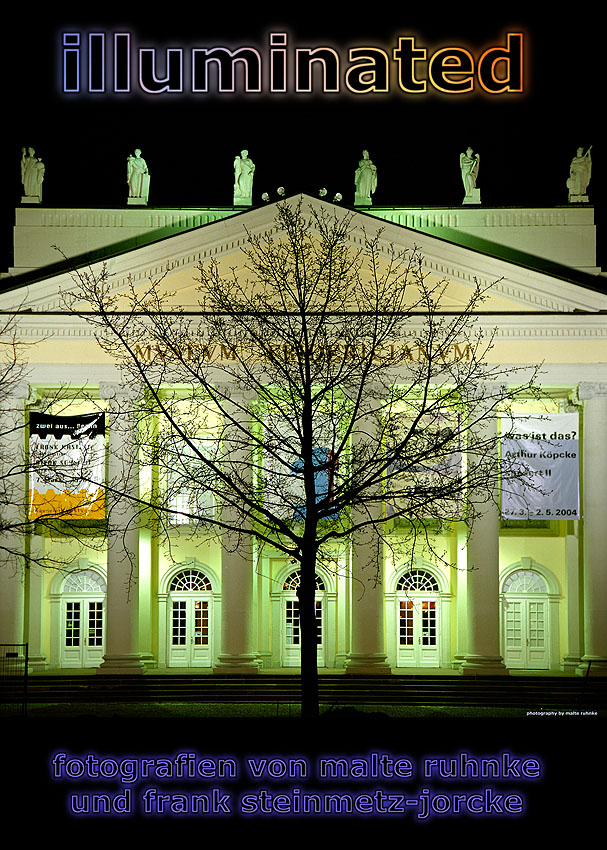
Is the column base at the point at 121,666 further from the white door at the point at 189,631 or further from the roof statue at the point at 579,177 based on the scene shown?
the roof statue at the point at 579,177

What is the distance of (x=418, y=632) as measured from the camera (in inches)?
1467

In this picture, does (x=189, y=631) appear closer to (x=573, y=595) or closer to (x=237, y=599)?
(x=237, y=599)

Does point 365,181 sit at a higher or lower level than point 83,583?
higher

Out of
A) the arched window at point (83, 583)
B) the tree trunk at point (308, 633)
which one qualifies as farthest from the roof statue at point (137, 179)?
the tree trunk at point (308, 633)

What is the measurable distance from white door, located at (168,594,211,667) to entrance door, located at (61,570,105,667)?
2.13 metres

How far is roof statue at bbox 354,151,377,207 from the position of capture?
129 feet

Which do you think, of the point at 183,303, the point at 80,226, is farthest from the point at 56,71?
the point at 183,303

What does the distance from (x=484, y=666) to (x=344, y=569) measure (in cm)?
474
